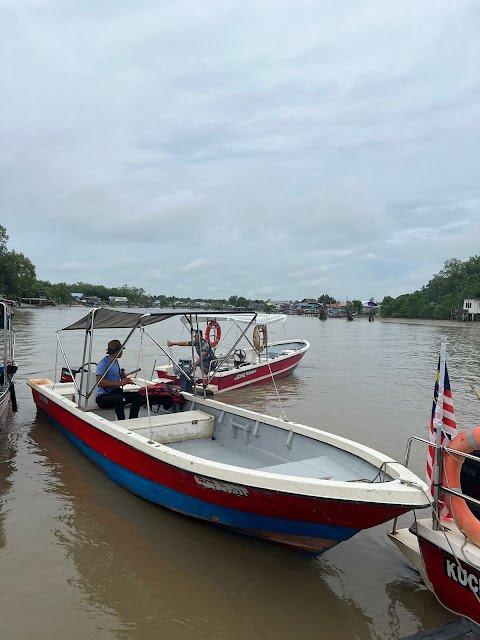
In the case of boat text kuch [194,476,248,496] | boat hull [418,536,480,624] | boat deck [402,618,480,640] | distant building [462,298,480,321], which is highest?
distant building [462,298,480,321]

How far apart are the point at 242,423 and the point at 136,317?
6.99 ft

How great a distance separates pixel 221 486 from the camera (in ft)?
15.4

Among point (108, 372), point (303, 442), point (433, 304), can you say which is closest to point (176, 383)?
point (108, 372)

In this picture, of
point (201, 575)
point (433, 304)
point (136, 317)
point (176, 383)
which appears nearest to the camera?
point (201, 575)

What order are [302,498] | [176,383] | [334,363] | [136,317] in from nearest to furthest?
[302,498], [136,317], [176,383], [334,363]

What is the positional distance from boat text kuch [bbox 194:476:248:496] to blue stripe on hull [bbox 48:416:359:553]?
0.95 feet

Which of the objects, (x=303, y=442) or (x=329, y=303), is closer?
(x=303, y=442)

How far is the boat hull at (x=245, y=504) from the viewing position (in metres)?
4.11

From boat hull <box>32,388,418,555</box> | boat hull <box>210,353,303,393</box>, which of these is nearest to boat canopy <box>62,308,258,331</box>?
boat hull <box>32,388,418,555</box>

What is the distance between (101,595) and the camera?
4320 millimetres

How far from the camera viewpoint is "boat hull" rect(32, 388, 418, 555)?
4.11 m

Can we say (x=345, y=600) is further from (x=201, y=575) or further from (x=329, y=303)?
(x=329, y=303)

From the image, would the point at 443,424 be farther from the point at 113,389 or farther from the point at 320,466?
the point at 113,389

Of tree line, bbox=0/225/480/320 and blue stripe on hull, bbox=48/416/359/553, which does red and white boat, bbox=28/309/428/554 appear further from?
tree line, bbox=0/225/480/320
